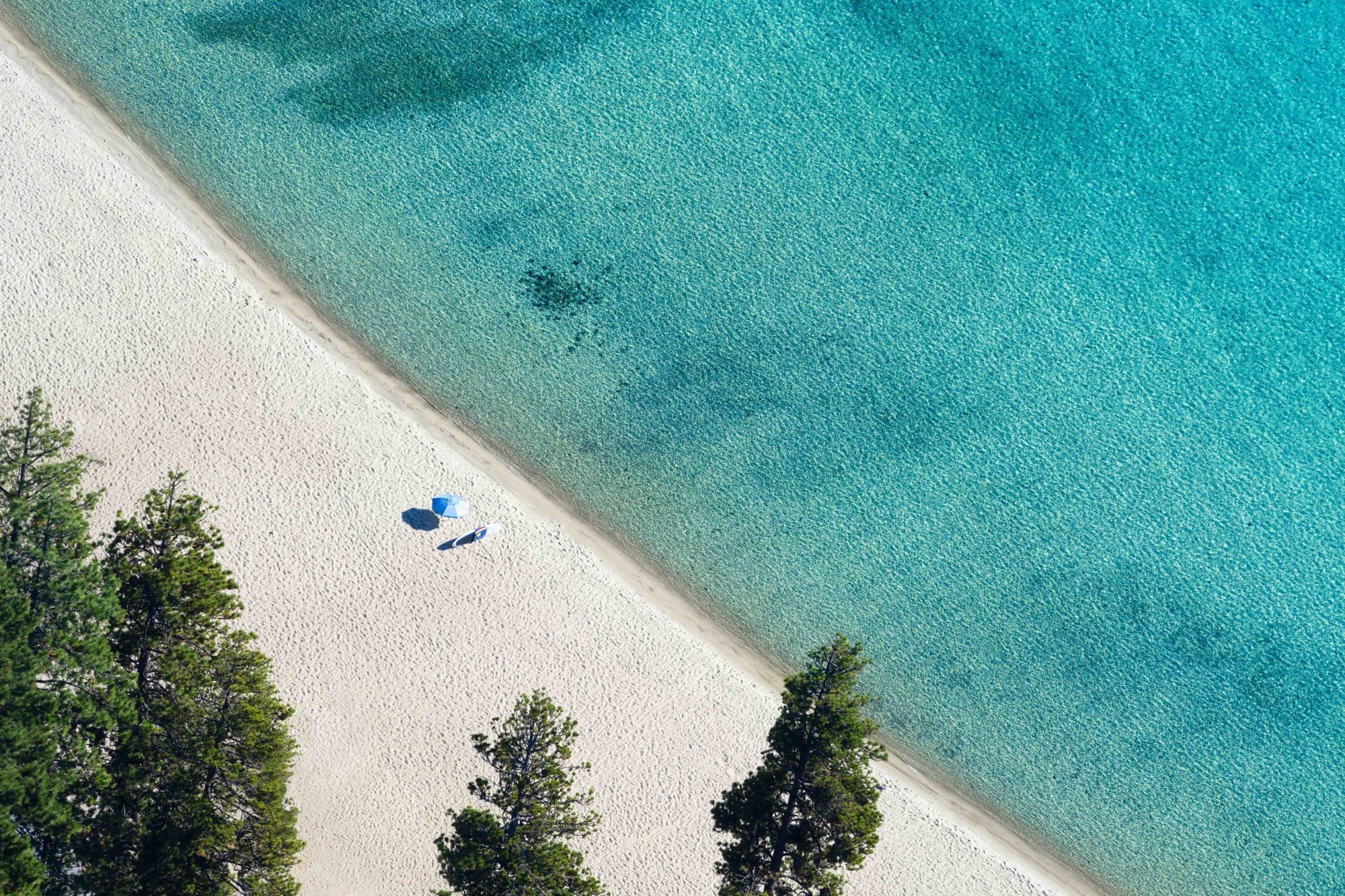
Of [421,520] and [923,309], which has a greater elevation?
[923,309]

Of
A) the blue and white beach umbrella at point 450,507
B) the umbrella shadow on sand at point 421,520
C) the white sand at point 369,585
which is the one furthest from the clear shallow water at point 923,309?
the umbrella shadow on sand at point 421,520

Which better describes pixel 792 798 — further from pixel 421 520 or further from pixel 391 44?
pixel 391 44

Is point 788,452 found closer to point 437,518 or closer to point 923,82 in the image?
point 437,518

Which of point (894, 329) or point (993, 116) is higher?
point (993, 116)

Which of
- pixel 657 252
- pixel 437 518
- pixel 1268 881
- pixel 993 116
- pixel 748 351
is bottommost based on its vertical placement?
pixel 1268 881

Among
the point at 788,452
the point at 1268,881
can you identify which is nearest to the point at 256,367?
the point at 788,452

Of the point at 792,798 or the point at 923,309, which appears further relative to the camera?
the point at 923,309

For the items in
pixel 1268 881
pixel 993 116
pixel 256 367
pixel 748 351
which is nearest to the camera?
pixel 1268 881

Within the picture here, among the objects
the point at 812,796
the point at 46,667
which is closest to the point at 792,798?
the point at 812,796
